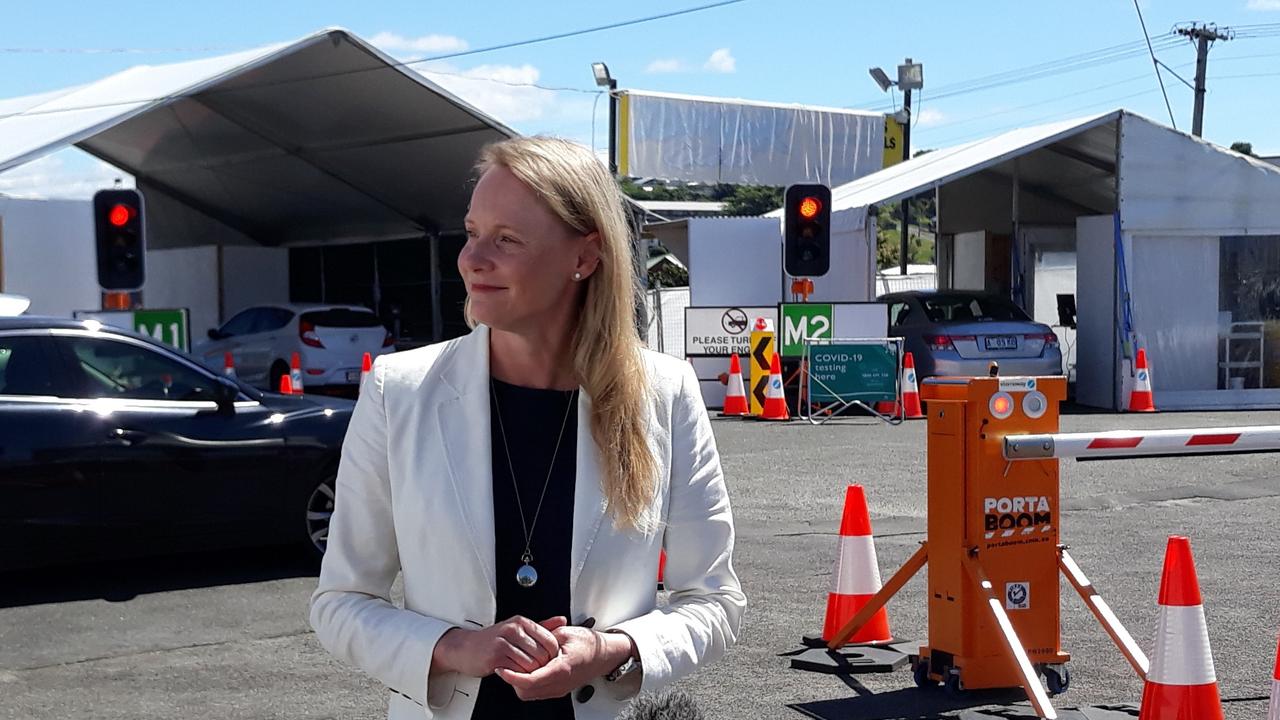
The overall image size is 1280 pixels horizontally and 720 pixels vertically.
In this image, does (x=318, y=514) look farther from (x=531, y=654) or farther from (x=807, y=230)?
(x=807, y=230)

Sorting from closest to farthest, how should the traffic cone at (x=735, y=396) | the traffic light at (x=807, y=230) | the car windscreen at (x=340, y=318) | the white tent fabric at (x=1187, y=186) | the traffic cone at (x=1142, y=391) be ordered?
1. the traffic light at (x=807, y=230)
2. the traffic cone at (x=735, y=396)
3. the traffic cone at (x=1142, y=391)
4. the white tent fabric at (x=1187, y=186)
5. the car windscreen at (x=340, y=318)

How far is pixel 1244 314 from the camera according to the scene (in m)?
21.3

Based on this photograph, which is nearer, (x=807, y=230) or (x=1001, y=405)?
(x=1001, y=405)

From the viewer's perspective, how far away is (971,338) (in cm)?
1939

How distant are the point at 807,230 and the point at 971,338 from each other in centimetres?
253

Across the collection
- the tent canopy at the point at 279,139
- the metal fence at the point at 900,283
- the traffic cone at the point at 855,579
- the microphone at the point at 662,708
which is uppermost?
the tent canopy at the point at 279,139

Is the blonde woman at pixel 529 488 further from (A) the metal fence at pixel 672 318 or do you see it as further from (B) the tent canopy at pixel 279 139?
(A) the metal fence at pixel 672 318

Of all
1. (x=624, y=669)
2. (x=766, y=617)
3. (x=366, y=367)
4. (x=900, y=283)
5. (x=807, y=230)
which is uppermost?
(x=807, y=230)

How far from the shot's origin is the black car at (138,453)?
8.49 m

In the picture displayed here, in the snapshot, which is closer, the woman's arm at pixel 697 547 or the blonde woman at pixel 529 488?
the blonde woman at pixel 529 488

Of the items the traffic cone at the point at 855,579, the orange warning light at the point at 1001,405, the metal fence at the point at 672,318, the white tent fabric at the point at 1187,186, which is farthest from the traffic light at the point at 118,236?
the white tent fabric at the point at 1187,186

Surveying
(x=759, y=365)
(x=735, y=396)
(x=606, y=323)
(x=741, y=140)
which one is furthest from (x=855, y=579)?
(x=741, y=140)

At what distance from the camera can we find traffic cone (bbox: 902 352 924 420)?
18.7m

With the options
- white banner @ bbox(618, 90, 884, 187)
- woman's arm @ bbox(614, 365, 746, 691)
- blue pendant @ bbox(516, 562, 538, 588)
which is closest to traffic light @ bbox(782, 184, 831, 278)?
white banner @ bbox(618, 90, 884, 187)
